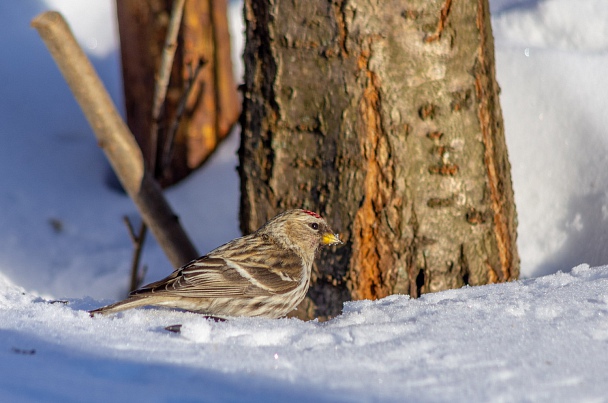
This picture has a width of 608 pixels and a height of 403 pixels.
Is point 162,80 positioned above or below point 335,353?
above

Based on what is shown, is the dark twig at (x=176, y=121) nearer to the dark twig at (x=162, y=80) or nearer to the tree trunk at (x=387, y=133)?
the dark twig at (x=162, y=80)

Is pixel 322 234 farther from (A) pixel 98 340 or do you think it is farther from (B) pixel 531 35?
(B) pixel 531 35

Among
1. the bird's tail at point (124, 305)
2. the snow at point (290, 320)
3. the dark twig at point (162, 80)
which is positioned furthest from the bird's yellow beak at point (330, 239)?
the dark twig at point (162, 80)

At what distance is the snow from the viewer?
1760 millimetres

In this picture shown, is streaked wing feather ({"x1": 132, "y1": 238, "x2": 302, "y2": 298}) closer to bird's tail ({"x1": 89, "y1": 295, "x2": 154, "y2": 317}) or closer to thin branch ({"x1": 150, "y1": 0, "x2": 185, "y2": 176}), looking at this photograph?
bird's tail ({"x1": 89, "y1": 295, "x2": 154, "y2": 317})

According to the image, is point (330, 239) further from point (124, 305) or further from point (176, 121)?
point (176, 121)

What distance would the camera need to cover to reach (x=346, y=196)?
312 cm

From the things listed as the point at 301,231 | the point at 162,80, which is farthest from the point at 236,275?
the point at 162,80

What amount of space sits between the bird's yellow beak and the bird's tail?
753mm

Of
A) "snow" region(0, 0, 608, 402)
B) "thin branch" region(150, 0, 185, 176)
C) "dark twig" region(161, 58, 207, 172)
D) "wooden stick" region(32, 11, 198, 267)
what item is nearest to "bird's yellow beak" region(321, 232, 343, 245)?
"snow" region(0, 0, 608, 402)

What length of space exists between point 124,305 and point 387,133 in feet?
3.94

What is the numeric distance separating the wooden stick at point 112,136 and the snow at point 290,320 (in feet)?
2.60

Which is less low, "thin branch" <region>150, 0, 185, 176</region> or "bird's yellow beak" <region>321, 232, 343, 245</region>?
"thin branch" <region>150, 0, 185, 176</region>

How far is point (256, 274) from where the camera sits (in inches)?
120
